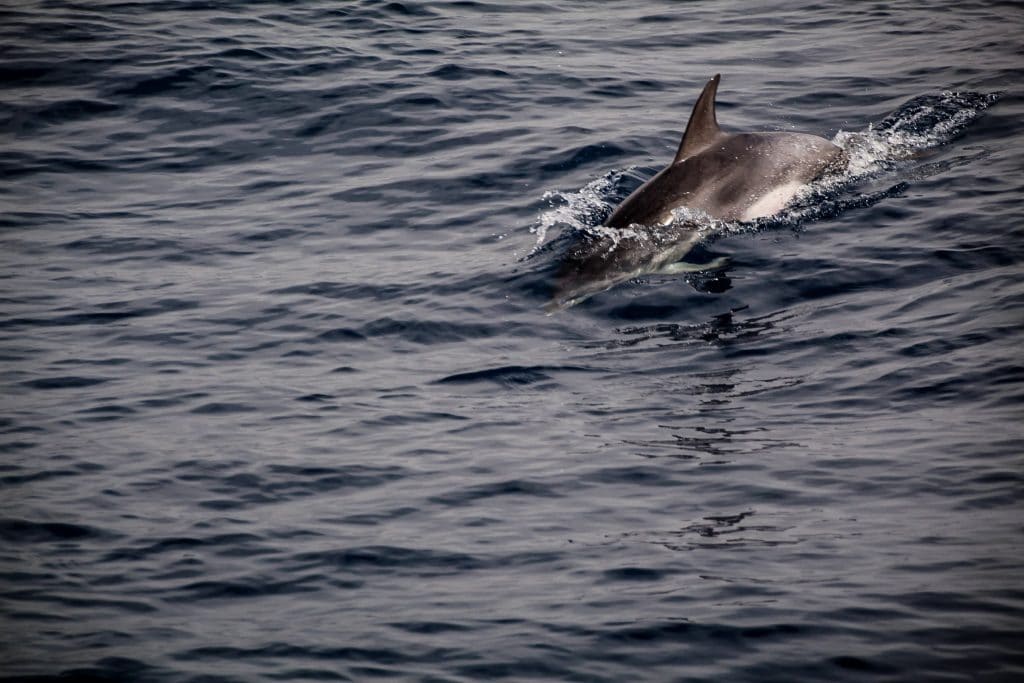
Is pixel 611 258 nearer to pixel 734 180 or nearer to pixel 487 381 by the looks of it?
pixel 734 180

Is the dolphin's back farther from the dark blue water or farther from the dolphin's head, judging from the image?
the dark blue water

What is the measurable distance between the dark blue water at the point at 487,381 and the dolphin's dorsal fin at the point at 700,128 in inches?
47.7

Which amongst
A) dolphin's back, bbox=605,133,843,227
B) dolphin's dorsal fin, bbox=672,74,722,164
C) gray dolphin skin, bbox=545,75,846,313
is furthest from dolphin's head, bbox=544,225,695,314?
dolphin's dorsal fin, bbox=672,74,722,164

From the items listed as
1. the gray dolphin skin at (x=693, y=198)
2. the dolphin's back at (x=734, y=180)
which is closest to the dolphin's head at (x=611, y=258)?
the gray dolphin skin at (x=693, y=198)

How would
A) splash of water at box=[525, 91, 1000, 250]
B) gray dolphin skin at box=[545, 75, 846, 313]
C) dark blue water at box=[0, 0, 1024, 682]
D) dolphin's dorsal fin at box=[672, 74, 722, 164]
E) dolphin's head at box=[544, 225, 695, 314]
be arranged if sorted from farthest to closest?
1. splash of water at box=[525, 91, 1000, 250]
2. dolphin's dorsal fin at box=[672, 74, 722, 164]
3. gray dolphin skin at box=[545, 75, 846, 313]
4. dolphin's head at box=[544, 225, 695, 314]
5. dark blue water at box=[0, 0, 1024, 682]

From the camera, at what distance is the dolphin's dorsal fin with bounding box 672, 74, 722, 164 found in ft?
48.0

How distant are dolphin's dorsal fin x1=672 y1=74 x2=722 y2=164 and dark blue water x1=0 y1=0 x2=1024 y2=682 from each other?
47.7 inches

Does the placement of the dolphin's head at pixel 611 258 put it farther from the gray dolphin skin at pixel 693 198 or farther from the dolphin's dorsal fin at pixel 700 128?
the dolphin's dorsal fin at pixel 700 128

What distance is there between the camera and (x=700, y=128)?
14922 millimetres

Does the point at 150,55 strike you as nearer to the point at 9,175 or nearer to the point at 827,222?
the point at 9,175

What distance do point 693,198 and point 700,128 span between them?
0.84 m

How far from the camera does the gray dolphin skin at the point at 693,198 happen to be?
46.2 ft

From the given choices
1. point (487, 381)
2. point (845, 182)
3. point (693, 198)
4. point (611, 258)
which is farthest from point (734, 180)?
point (487, 381)

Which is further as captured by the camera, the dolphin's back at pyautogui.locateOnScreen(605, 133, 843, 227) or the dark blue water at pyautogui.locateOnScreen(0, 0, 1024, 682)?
the dolphin's back at pyautogui.locateOnScreen(605, 133, 843, 227)
